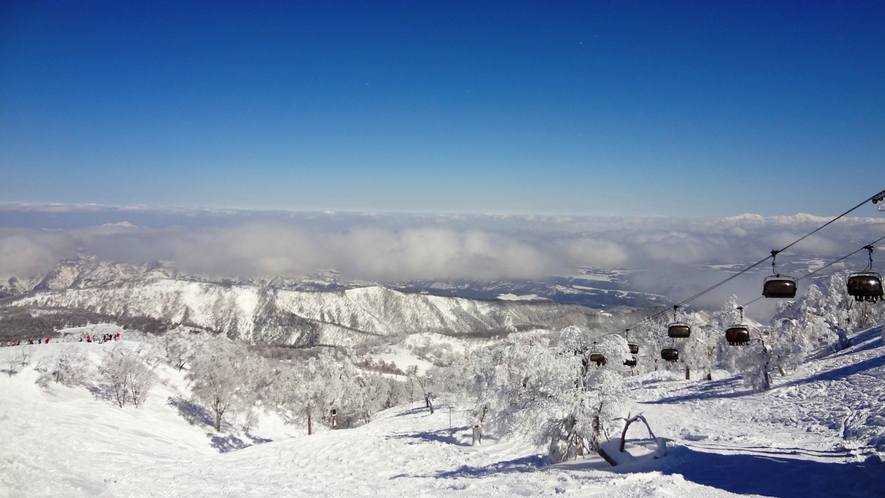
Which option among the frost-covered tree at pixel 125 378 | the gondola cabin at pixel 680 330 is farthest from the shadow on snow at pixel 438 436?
the frost-covered tree at pixel 125 378

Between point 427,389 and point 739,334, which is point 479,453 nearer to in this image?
point 739,334

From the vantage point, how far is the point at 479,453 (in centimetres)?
3031

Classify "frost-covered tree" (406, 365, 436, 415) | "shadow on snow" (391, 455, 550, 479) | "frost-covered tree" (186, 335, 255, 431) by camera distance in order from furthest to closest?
"frost-covered tree" (406, 365, 436, 415)
"frost-covered tree" (186, 335, 255, 431)
"shadow on snow" (391, 455, 550, 479)

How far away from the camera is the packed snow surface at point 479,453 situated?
626 inches

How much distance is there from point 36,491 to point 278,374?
76607 mm

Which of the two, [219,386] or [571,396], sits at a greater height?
[571,396]

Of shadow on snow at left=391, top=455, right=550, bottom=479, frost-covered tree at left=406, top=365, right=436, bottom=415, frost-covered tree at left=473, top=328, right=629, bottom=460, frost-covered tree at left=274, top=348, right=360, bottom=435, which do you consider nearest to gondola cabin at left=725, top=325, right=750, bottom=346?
frost-covered tree at left=473, top=328, right=629, bottom=460

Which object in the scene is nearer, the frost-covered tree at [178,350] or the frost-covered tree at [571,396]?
the frost-covered tree at [571,396]

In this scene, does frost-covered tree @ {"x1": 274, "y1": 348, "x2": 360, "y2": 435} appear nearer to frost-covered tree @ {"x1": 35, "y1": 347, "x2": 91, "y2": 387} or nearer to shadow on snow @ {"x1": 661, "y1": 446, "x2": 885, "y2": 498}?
frost-covered tree @ {"x1": 35, "y1": 347, "x2": 91, "y2": 387}

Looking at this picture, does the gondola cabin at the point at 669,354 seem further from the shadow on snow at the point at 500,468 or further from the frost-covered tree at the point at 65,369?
the frost-covered tree at the point at 65,369

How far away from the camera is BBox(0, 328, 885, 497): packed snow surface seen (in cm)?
1591

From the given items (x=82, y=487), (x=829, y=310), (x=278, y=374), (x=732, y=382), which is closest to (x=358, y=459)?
(x=82, y=487)

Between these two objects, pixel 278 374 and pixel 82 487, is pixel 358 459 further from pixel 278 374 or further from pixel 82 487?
pixel 278 374

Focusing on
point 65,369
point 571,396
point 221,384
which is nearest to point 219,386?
point 221,384
